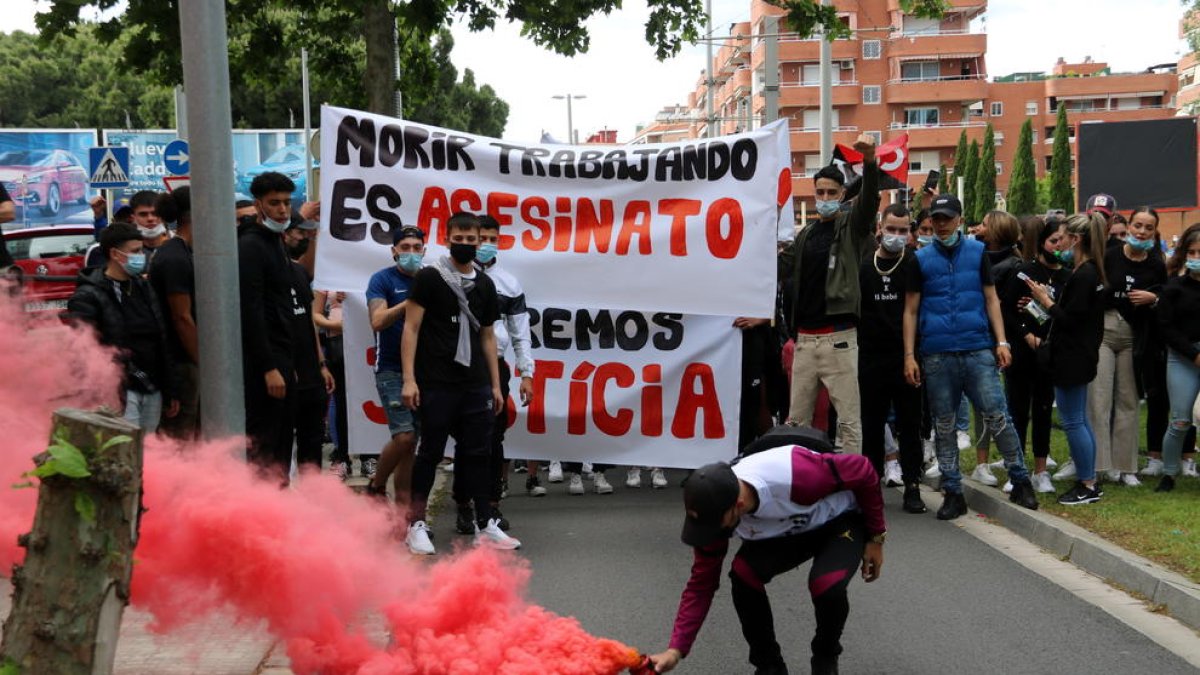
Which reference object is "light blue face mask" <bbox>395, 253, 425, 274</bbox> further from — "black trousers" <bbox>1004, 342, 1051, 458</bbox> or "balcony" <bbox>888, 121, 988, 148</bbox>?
"balcony" <bbox>888, 121, 988, 148</bbox>

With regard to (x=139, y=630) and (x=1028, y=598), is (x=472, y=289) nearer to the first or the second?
(x=139, y=630)

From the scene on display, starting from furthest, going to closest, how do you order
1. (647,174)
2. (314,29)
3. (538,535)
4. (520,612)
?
1. (314,29)
2. (647,174)
3. (538,535)
4. (520,612)

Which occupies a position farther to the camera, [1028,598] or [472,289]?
[472,289]

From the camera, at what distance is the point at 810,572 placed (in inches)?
179

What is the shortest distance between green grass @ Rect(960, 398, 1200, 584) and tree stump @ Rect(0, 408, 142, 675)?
5.15 meters

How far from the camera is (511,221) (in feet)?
29.3

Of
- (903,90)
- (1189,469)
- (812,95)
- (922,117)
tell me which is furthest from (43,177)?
(922,117)

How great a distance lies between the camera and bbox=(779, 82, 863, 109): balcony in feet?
250

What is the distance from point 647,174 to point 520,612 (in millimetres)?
5272

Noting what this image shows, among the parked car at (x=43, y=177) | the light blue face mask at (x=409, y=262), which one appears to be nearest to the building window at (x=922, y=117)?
the parked car at (x=43, y=177)

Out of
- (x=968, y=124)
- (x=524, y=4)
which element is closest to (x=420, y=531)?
(x=524, y=4)

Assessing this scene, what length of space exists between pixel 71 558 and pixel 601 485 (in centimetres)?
680

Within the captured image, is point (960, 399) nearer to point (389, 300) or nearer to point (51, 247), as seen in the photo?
point (389, 300)

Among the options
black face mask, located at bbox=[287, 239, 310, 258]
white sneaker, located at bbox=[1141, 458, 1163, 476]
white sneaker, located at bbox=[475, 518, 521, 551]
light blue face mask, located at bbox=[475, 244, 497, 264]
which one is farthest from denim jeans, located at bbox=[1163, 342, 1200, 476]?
black face mask, located at bbox=[287, 239, 310, 258]
